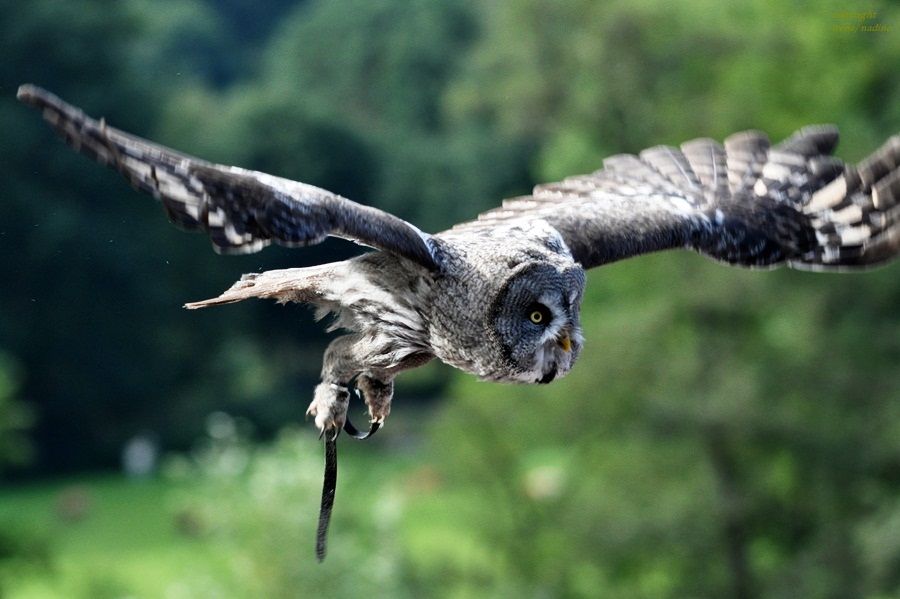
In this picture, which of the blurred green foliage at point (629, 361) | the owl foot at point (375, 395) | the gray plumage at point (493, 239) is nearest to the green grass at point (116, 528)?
the blurred green foliage at point (629, 361)

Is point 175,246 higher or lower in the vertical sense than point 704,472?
higher

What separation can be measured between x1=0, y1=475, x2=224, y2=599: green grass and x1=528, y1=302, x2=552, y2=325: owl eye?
23483 mm

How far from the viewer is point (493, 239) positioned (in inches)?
213

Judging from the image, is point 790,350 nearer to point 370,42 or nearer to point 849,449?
point 849,449

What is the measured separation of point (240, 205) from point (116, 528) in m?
32.8

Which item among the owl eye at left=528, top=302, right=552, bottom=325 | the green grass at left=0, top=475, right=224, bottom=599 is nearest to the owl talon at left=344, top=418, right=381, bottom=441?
the owl eye at left=528, top=302, right=552, bottom=325

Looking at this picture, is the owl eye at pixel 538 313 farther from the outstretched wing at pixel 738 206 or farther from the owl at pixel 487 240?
the outstretched wing at pixel 738 206

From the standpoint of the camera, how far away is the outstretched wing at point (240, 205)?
459 centimetres

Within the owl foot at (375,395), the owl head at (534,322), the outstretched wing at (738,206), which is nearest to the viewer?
the owl head at (534,322)

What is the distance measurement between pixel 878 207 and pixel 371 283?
2932 millimetres

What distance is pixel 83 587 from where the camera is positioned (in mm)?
21578

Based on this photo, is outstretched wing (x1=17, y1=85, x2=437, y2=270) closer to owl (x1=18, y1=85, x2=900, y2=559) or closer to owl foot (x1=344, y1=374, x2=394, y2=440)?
owl (x1=18, y1=85, x2=900, y2=559)

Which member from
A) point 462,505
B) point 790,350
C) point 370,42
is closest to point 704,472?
point 790,350

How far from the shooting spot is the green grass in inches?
1238
